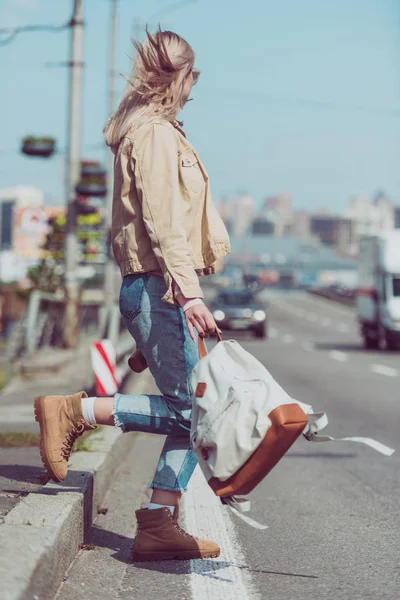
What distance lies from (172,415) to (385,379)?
48.3ft

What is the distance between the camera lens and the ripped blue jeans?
4613mm

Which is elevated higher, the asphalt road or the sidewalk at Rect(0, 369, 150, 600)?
the sidewalk at Rect(0, 369, 150, 600)

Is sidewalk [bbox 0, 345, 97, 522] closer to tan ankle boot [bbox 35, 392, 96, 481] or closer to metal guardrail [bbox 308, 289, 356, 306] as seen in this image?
tan ankle boot [bbox 35, 392, 96, 481]

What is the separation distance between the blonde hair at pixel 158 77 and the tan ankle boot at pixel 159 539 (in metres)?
1.50

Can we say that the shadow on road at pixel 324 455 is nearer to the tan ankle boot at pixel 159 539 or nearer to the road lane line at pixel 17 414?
the road lane line at pixel 17 414

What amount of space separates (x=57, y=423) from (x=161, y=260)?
0.86 metres

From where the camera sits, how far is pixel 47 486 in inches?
206

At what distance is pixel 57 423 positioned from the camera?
486cm

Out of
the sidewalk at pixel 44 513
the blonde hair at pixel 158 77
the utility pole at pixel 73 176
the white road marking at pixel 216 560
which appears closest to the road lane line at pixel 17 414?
the sidewalk at pixel 44 513

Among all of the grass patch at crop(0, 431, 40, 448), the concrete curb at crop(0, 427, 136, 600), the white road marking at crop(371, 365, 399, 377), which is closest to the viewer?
the concrete curb at crop(0, 427, 136, 600)

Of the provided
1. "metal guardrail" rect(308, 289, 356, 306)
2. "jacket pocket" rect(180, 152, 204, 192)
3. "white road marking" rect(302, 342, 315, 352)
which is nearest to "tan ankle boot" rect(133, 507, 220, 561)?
"jacket pocket" rect(180, 152, 204, 192)

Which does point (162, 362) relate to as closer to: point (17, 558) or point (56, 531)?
point (56, 531)

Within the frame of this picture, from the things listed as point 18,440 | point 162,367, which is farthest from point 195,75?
point 18,440

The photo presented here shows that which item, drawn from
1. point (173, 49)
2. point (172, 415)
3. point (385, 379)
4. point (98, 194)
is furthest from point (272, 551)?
point (98, 194)
